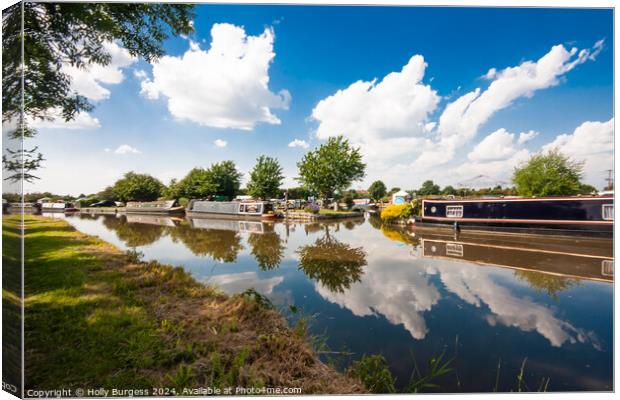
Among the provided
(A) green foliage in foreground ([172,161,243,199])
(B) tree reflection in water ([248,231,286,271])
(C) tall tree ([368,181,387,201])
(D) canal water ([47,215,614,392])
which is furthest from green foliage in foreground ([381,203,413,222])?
(C) tall tree ([368,181,387,201])

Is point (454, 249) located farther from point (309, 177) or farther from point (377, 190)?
point (377, 190)

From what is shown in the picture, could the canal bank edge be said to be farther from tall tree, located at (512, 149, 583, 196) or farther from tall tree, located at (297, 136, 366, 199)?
tall tree, located at (297, 136, 366, 199)

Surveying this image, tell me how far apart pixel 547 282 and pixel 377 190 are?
141ft

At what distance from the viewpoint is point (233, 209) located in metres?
19.5

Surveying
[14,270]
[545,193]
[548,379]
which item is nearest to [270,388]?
[548,379]

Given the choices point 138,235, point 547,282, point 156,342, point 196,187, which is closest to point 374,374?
Result: point 156,342

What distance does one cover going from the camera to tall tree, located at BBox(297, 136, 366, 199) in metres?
24.2

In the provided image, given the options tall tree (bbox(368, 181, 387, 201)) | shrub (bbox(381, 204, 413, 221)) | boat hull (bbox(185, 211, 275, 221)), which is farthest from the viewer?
tall tree (bbox(368, 181, 387, 201))

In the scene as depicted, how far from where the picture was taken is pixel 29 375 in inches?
80.2

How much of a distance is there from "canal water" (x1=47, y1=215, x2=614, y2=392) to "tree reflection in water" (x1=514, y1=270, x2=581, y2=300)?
0.06 ft

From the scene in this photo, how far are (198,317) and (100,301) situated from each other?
4.71ft

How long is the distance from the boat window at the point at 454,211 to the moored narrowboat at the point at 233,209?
1184cm

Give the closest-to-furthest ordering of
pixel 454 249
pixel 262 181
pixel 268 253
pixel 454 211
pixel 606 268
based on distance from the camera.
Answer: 1. pixel 606 268
2. pixel 268 253
3. pixel 454 249
4. pixel 454 211
5. pixel 262 181

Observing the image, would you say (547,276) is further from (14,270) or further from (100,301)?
(14,270)
